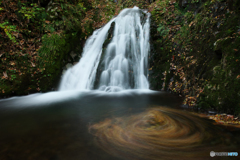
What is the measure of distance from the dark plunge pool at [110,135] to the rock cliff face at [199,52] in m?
0.90

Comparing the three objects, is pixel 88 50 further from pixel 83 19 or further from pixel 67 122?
pixel 67 122

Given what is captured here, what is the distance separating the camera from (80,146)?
7.29ft

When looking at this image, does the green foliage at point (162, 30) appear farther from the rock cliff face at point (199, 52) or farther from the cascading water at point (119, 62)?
the cascading water at point (119, 62)

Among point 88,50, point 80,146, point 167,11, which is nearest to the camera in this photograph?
point 80,146

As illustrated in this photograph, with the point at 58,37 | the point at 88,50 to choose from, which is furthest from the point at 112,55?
the point at 58,37

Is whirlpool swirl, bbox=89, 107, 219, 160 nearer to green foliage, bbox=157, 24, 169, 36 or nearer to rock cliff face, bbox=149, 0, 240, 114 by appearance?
rock cliff face, bbox=149, 0, 240, 114

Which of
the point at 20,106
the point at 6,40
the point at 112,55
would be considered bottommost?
the point at 20,106

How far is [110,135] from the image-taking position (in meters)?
2.56

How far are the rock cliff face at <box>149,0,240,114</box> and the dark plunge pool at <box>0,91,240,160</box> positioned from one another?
0.90 metres

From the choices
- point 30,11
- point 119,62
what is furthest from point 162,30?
point 30,11

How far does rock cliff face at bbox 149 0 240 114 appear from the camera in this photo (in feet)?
10.7

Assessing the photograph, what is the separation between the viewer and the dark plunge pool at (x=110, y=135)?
2.04 meters

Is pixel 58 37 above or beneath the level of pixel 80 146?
above

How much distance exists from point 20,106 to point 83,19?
7.77 meters
